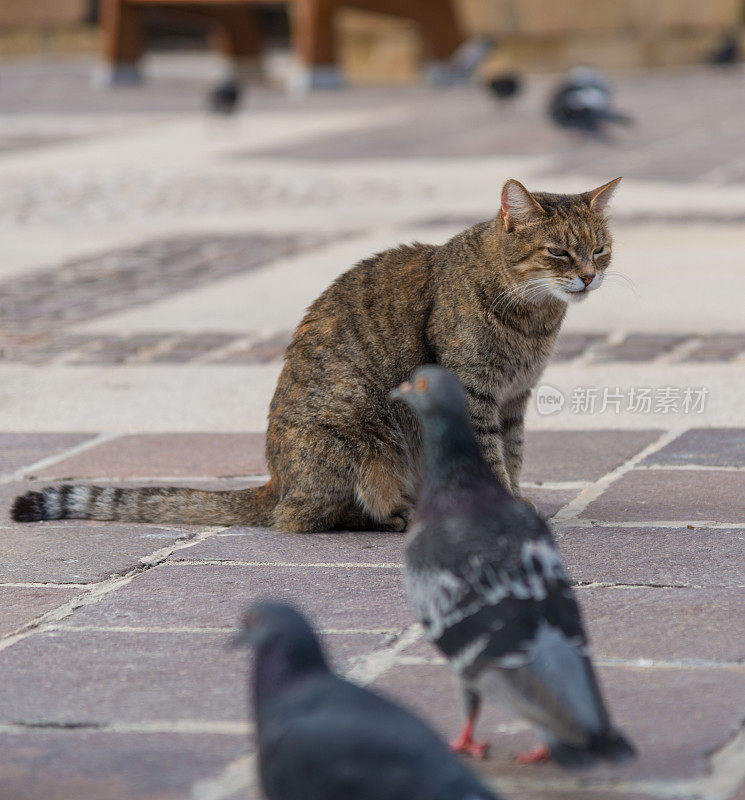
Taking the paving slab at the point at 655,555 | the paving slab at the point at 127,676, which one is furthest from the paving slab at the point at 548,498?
the paving slab at the point at 127,676

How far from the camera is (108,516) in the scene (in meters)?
5.39

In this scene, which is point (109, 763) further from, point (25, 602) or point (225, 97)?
point (225, 97)

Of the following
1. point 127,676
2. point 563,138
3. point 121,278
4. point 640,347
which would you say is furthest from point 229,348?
point 563,138

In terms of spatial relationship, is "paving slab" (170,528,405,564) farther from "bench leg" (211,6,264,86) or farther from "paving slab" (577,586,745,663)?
"bench leg" (211,6,264,86)

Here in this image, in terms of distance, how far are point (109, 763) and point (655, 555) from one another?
2.12 metres

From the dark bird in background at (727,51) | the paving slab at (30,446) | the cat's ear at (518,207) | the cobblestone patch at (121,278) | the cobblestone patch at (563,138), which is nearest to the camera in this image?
the cat's ear at (518,207)

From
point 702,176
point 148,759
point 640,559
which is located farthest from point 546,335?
point 702,176

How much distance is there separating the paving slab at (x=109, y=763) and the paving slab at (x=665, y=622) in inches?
45.0

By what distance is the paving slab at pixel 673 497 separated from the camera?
5.30 meters

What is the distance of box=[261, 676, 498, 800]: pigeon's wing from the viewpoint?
2494mm

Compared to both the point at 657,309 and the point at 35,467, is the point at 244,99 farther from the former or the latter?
the point at 35,467

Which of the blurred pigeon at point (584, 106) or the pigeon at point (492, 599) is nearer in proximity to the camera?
the pigeon at point (492, 599)

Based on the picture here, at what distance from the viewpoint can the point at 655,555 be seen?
4.82 m

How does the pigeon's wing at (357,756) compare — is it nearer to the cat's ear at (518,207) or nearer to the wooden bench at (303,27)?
the cat's ear at (518,207)
